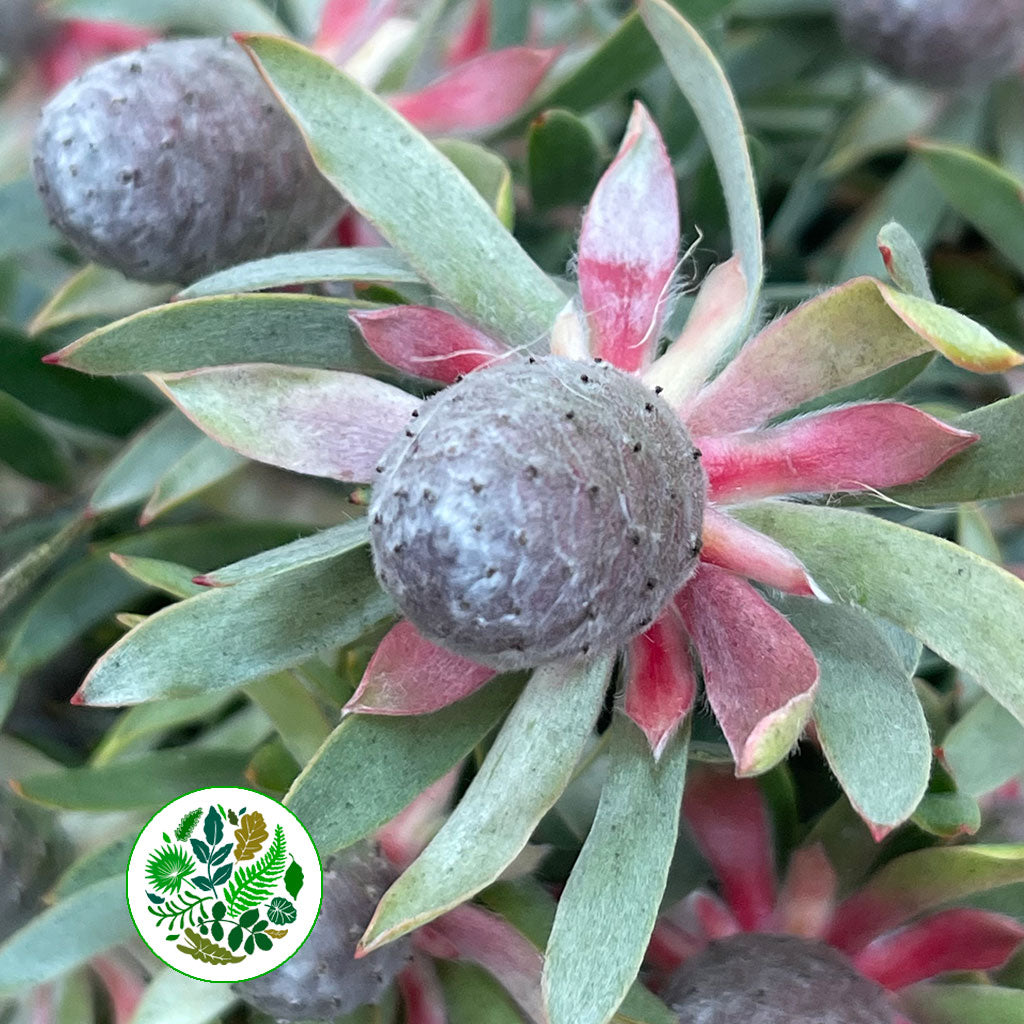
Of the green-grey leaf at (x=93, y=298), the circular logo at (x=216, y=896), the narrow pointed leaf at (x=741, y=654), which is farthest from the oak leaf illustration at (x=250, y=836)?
the green-grey leaf at (x=93, y=298)

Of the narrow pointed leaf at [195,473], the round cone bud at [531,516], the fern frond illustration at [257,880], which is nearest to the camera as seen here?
the round cone bud at [531,516]

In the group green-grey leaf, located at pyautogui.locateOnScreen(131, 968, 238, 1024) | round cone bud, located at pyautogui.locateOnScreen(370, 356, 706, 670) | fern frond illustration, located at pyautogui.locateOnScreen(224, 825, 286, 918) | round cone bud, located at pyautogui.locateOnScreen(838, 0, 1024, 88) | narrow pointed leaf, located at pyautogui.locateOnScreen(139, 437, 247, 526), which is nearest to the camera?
round cone bud, located at pyautogui.locateOnScreen(370, 356, 706, 670)

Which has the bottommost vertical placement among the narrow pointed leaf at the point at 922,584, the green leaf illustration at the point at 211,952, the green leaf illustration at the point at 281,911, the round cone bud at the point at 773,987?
the round cone bud at the point at 773,987

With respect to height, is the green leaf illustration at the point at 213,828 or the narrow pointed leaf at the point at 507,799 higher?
the narrow pointed leaf at the point at 507,799

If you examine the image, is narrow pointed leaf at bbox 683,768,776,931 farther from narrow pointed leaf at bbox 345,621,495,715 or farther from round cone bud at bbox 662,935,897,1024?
narrow pointed leaf at bbox 345,621,495,715

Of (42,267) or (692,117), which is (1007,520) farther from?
(42,267)

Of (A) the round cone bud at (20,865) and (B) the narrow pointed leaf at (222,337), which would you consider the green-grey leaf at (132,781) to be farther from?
(B) the narrow pointed leaf at (222,337)

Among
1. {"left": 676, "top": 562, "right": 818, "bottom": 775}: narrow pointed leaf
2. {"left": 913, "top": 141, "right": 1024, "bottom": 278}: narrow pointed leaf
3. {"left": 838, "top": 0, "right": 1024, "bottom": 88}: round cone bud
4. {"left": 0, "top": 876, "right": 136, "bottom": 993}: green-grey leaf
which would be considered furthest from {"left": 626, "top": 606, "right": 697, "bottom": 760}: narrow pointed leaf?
{"left": 838, "top": 0, "right": 1024, "bottom": 88}: round cone bud

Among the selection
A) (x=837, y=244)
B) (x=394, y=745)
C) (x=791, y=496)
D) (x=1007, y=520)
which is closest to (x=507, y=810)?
(x=394, y=745)
